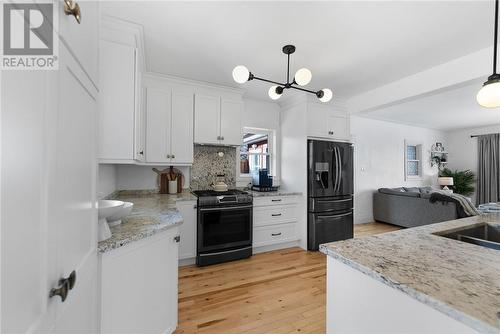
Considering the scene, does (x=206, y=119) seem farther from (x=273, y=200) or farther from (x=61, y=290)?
(x=61, y=290)

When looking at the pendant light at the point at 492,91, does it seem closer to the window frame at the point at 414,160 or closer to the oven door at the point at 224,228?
the oven door at the point at 224,228

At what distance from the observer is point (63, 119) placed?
63 cm

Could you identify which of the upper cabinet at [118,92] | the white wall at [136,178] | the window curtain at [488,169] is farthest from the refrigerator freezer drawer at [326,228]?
the window curtain at [488,169]

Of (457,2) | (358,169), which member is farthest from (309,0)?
(358,169)

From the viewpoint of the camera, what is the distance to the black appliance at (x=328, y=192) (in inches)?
129

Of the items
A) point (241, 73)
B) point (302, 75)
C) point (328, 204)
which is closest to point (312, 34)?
point (302, 75)

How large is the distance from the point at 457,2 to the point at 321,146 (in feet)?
6.61

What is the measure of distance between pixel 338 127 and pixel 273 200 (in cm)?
165

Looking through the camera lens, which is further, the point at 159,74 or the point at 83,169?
the point at 159,74

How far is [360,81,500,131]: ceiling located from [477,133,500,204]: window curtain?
51 centimetres

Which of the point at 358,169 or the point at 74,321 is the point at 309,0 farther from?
the point at 358,169

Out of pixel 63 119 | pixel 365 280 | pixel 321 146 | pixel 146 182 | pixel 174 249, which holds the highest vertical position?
pixel 321 146

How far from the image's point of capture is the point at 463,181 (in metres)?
6.07

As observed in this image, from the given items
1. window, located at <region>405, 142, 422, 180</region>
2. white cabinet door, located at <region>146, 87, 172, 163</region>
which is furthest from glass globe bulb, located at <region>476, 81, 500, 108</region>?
window, located at <region>405, 142, 422, 180</region>
